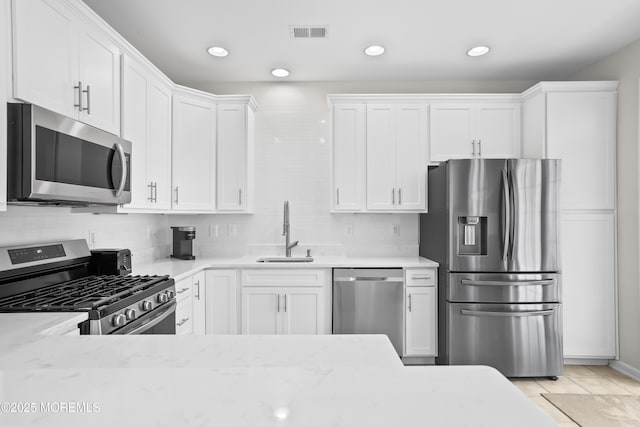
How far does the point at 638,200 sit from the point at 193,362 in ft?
12.0

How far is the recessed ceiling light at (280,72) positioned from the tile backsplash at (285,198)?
1.26ft

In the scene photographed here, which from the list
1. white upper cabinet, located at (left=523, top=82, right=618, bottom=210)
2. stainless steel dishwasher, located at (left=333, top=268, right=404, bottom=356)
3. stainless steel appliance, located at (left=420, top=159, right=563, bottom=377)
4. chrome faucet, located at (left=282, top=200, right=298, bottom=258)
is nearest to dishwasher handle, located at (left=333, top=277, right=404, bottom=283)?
stainless steel dishwasher, located at (left=333, top=268, right=404, bottom=356)

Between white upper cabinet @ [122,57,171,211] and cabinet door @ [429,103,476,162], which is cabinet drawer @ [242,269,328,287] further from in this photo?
cabinet door @ [429,103,476,162]

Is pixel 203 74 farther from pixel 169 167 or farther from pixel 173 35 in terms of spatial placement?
pixel 169 167

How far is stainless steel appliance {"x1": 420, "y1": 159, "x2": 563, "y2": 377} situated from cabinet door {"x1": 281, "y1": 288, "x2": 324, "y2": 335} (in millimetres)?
1071

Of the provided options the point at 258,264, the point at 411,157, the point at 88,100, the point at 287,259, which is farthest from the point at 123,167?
the point at 411,157

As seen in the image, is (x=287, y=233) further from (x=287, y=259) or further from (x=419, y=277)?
(x=419, y=277)

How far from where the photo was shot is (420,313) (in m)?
3.38

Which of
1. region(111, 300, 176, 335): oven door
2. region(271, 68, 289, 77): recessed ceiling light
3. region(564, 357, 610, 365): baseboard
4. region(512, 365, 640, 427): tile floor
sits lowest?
region(512, 365, 640, 427): tile floor

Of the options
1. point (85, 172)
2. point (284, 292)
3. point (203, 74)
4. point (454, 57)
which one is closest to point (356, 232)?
point (284, 292)

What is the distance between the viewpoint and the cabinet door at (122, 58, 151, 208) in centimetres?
256

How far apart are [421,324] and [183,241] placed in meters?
2.33

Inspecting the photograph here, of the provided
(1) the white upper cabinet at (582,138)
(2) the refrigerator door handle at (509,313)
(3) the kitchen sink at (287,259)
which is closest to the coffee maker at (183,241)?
(3) the kitchen sink at (287,259)

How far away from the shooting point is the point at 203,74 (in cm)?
387
